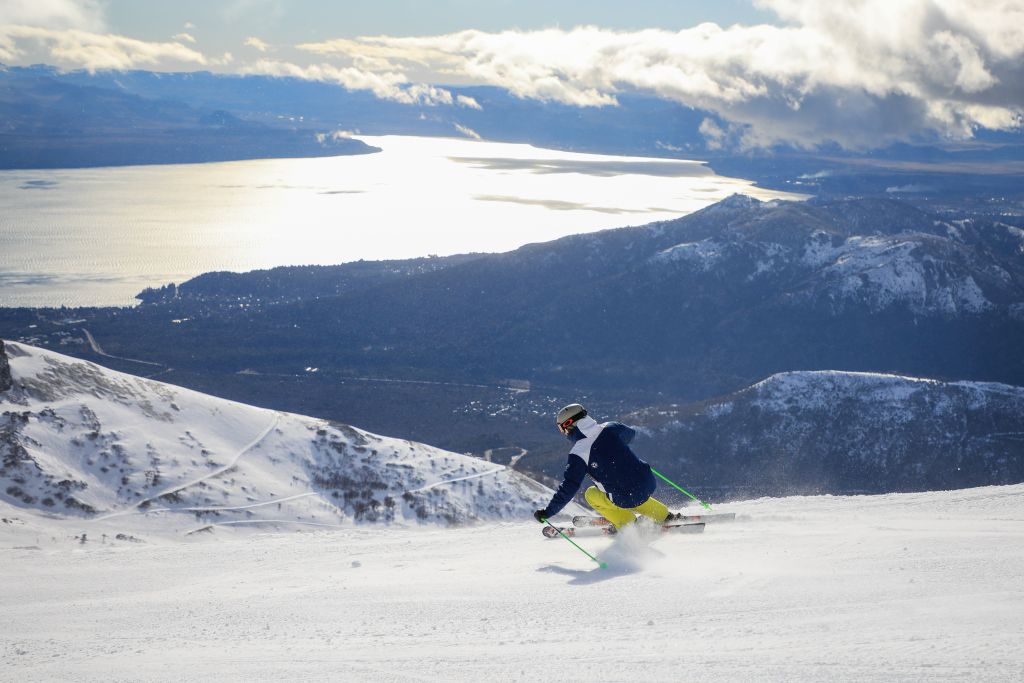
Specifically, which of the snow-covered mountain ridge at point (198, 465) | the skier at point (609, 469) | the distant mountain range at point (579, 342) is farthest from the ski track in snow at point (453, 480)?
the distant mountain range at point (579, 342)

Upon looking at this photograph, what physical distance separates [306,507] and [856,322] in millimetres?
155697

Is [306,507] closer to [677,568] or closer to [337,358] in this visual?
[677,568]

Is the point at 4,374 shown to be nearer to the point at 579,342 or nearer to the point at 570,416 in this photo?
the point at 570,416

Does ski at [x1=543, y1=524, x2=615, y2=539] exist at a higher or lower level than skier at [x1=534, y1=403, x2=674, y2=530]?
lower

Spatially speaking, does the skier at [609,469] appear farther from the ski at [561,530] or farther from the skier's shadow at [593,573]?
the skier's shadow at [593,573]

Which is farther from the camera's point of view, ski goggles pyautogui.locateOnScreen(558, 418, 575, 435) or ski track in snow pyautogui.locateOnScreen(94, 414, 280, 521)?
ski track in snow pyautogui.locateOnScreen(94, 414, 280, 521)

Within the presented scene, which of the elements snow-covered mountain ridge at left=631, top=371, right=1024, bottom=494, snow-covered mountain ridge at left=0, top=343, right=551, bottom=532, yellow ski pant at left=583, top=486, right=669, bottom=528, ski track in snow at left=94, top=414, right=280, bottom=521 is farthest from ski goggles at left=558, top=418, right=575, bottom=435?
snow-covered mountain ridge at left=631, top=371, right=1024, bottom=494

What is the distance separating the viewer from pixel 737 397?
318ft

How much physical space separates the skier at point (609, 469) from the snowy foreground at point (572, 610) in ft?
1.91

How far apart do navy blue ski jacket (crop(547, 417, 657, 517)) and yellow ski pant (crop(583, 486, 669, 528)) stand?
6.5 inches

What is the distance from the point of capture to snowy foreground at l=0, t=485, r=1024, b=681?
369 inches

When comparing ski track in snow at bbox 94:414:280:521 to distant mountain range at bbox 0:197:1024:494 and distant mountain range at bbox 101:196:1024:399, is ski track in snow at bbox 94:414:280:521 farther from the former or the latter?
distant mountain range at bbox 101:196:1024:399

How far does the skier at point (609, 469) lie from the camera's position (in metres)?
15.1

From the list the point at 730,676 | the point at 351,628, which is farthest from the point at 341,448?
the point at 730,676
